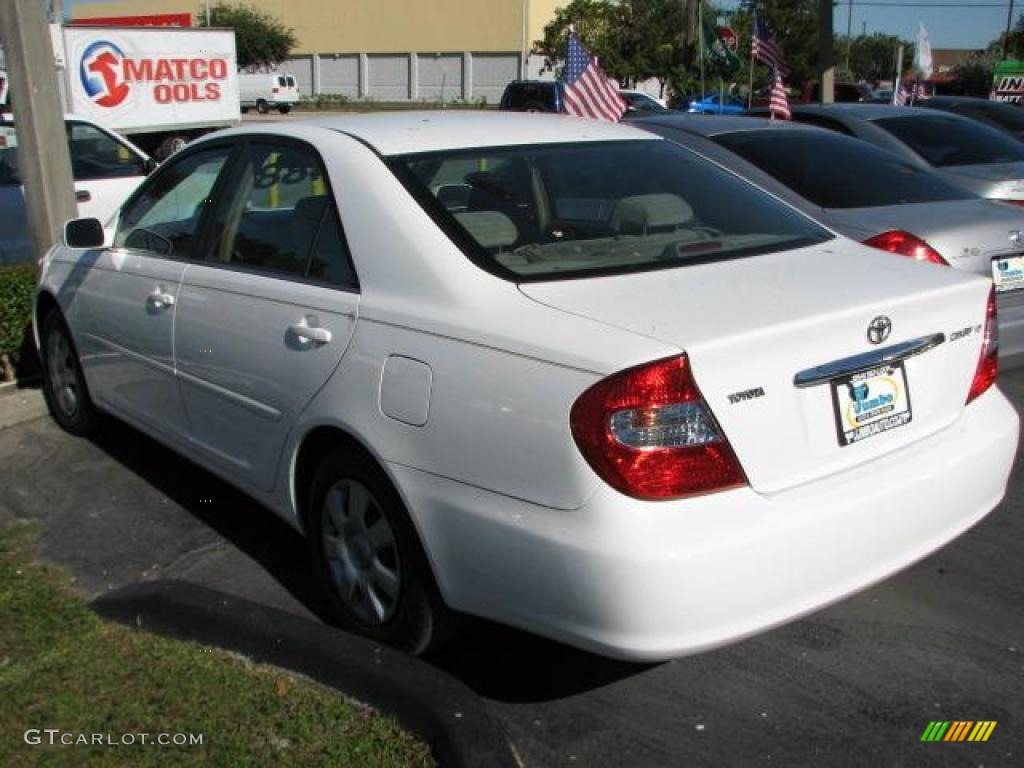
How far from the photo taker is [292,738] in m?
2.86

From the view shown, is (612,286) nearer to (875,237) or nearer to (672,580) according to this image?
(672,580)

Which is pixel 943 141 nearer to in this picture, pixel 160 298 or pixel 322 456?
pixel 160 298

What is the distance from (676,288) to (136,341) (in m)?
2.52

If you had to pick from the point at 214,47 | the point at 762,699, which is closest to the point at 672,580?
the point at 762,699

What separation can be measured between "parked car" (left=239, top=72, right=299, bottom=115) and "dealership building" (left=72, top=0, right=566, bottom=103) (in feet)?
48.7

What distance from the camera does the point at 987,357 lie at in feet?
11.3

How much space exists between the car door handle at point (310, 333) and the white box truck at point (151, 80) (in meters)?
14.4

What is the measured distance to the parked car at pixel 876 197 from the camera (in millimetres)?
5461

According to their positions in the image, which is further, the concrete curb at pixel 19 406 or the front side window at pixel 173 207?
the concrete curb at pixel 19 406

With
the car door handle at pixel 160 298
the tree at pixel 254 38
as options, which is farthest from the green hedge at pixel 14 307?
the tree at pixel 254 38

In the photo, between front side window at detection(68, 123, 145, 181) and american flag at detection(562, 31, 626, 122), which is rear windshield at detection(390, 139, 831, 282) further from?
front side window at detection(68, 123, 145, 181)

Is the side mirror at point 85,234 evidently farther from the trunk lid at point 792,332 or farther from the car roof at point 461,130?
the trunk lid at point 792,332

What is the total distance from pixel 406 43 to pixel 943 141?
65768mm

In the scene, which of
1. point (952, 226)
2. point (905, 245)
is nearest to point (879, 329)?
point (905, 245)
